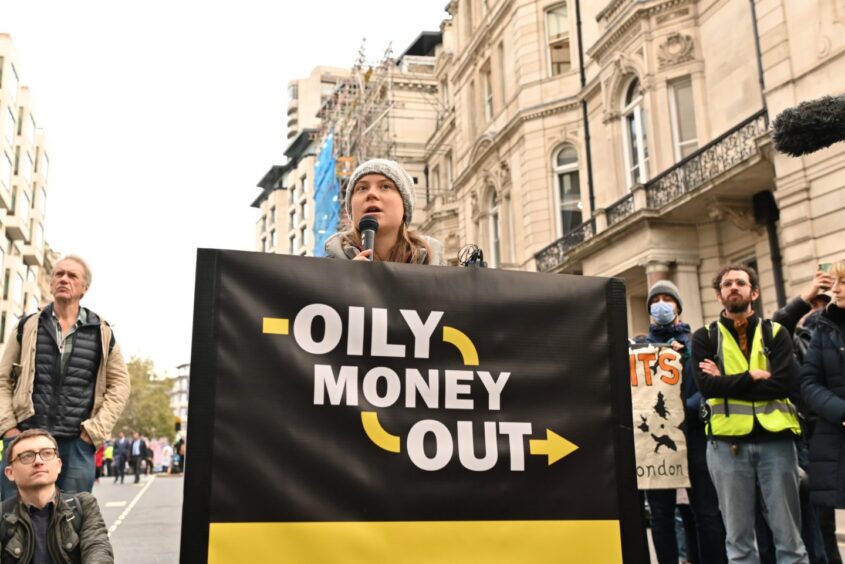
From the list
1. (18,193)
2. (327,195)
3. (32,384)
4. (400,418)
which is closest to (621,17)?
(32,384)

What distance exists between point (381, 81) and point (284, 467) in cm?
4412

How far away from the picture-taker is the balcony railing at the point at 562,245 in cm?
2270

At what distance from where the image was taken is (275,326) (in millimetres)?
2449

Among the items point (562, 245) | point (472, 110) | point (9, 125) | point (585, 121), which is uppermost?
point (9, 125)

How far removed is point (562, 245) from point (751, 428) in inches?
753

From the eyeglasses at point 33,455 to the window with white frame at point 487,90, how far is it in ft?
88.8

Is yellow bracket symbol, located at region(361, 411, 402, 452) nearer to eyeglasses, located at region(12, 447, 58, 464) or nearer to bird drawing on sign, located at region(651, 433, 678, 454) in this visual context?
eyeglasses, located at region(12, 447, 58, 464)

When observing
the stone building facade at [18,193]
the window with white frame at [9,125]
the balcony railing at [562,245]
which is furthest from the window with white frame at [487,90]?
the window with white frame at [9,125]

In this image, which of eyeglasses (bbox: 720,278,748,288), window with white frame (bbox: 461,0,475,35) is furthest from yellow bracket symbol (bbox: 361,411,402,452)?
window with white frame (bbox: 461,0,475,35)

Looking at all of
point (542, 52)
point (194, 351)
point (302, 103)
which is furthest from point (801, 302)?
point (302, 103)

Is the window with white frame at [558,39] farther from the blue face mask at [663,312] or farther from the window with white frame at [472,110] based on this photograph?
the blue face mask at [663,312]

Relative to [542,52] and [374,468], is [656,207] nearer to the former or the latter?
[542,52]

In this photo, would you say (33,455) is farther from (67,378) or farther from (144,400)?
(144,400)

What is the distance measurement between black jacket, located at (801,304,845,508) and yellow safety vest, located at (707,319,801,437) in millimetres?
160
